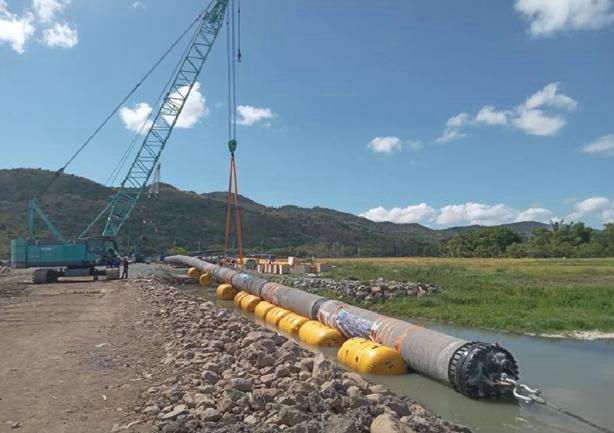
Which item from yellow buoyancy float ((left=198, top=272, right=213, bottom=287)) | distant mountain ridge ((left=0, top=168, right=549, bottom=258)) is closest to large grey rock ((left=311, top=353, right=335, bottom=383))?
yellow buoyancy float ((left=198, top=272, right=213, bottom=287))

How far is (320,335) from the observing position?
16.5 m

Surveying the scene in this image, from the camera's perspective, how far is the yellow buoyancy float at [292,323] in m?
19.0

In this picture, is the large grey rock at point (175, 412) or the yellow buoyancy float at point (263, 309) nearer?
the large grey rock at point (175, 412)

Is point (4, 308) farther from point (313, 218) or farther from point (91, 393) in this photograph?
point (313, 218)

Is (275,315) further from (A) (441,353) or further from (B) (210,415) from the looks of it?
(B) (210,415)

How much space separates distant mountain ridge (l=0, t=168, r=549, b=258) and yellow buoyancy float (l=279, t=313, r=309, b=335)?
265ft

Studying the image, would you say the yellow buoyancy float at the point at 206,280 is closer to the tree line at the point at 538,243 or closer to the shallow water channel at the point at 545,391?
the shallow water channel at the point at 545,391

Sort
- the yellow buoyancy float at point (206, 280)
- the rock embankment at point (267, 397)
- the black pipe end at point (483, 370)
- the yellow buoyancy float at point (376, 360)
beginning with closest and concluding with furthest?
the rock embankment at point (267, 397)
the black pipe end at point (483, 370)
the yellow buoyancy float at point (376, 360)
the yellow buoyancy float at point (206, 280)

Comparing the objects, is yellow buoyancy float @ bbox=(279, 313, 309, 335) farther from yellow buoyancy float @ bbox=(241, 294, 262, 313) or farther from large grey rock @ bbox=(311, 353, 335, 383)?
large grey rock @ bbox=(311, 353, 335, 383)

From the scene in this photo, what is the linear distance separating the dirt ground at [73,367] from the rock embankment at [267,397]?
1.75 feet

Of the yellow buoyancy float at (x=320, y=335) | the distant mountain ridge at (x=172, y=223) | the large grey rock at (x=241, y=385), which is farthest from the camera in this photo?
the distant mountain ridge at (x=172, y=223)

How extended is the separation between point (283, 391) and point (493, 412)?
165 inches

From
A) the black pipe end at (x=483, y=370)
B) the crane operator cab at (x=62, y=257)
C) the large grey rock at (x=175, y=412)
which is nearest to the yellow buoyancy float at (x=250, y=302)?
the black pipe end at (x=483, y=370)

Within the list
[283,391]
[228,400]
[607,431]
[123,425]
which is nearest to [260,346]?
[283,391]
